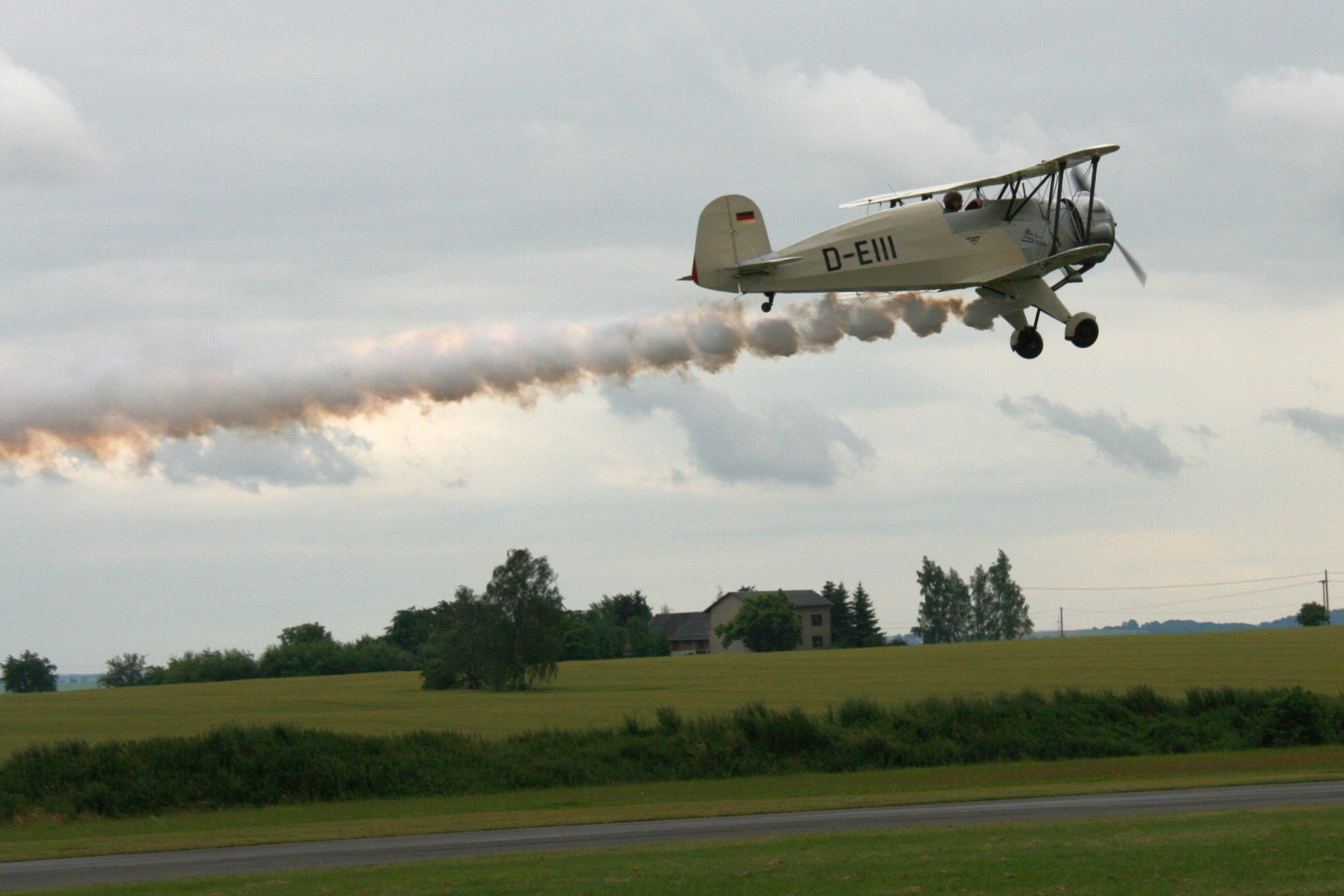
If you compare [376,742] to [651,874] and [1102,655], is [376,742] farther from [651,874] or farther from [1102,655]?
[1102,655]

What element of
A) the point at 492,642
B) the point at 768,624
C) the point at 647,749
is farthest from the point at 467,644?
the point at 768,624

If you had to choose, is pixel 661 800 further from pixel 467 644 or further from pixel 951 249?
pixel 467 644

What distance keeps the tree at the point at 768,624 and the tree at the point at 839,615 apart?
24.5 feet

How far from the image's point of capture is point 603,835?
35.3m

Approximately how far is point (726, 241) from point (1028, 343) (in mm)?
8910

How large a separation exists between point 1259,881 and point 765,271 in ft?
64.1

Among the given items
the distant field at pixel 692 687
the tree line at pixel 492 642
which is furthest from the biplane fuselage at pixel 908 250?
the tree line at pixel 492 642

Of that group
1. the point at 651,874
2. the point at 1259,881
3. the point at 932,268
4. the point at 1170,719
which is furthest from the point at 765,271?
the point at 1170,719

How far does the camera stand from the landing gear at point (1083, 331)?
3784 cm

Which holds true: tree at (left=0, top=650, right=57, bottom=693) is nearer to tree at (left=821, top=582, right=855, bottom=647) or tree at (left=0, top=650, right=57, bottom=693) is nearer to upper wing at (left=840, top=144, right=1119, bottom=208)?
tree at (left=821, top=582, right=855, bottom=647)

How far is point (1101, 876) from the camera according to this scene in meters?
23.1

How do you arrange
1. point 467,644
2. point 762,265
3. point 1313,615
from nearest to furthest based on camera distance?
point 762,265, point 467,644, point 1313,615

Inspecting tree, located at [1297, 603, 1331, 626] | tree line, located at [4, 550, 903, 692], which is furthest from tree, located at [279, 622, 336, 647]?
tree, located at [1297, 603, 1331, 626]

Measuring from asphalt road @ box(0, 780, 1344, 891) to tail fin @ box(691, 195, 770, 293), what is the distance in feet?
45.3
